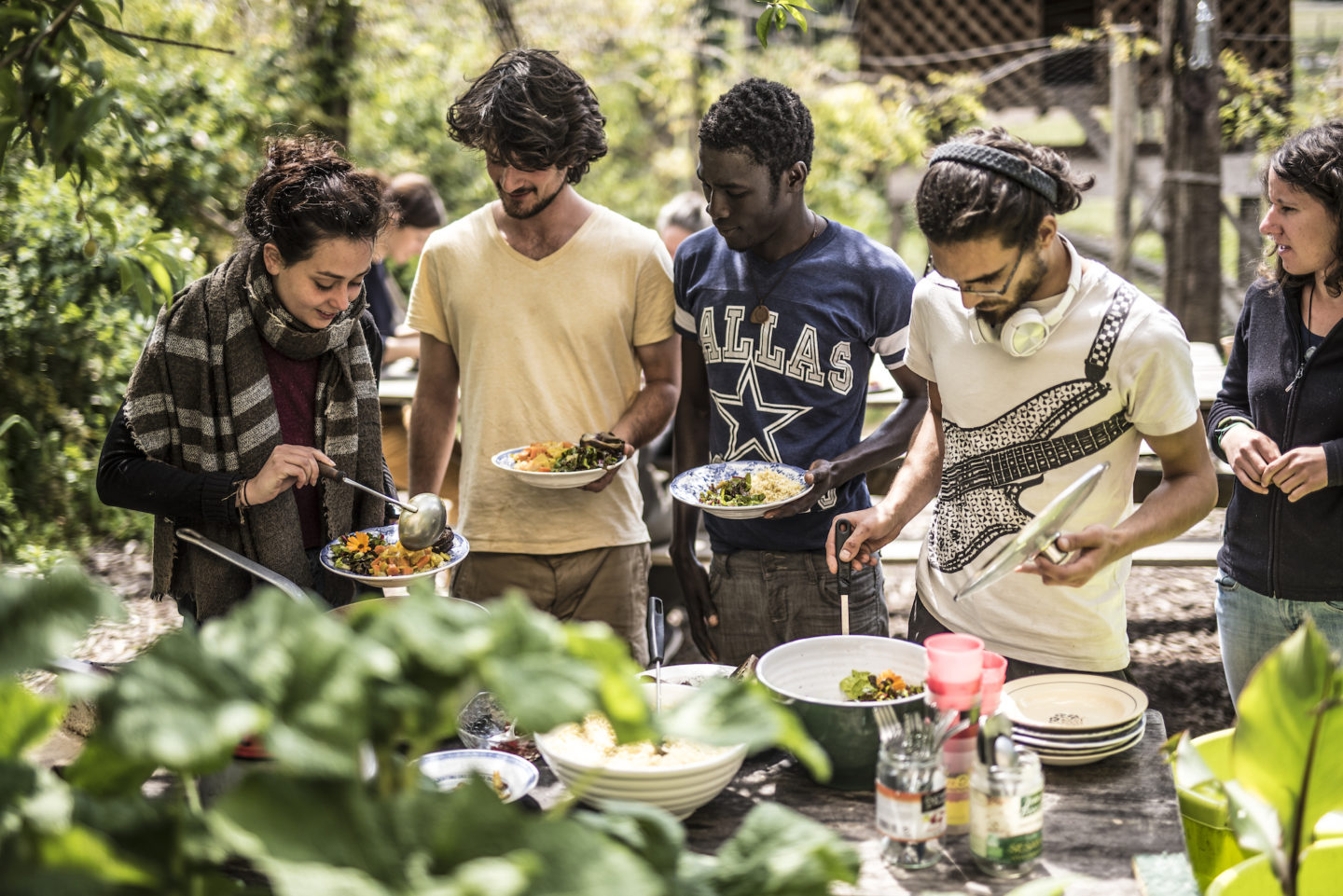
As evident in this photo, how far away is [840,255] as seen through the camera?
2.66 metres

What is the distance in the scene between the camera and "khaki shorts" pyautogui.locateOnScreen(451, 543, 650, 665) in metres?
2.86

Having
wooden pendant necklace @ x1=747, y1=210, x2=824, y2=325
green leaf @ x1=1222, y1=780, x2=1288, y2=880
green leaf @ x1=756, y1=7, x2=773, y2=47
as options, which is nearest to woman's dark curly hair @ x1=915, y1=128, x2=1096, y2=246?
green leaf @ x1=756, y1=7, x2=773, y2=47

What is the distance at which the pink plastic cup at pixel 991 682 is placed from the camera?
1.71m

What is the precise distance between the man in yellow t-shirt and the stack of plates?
1.14 m

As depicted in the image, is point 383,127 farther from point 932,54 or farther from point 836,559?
point 836,559

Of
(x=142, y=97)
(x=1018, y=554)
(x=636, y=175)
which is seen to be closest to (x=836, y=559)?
(x=1018, y=554)

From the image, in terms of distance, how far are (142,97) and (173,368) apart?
143 inches

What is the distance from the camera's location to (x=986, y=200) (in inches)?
77.2

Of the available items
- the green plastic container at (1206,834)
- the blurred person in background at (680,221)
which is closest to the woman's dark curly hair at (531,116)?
the green plastic container at (1206,834)

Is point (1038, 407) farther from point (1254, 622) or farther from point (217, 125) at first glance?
point (217, 125)

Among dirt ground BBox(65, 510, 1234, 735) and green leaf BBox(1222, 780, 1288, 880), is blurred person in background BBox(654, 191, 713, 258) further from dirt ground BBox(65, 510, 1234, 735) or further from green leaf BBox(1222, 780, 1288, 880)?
green leaf BBox(1222, 780, 1288, 880)

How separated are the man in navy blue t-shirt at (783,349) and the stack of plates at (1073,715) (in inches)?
28.7

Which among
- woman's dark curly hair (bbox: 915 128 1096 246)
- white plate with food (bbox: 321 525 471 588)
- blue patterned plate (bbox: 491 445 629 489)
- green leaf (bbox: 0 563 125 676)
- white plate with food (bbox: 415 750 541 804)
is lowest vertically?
white plate with food (bbox: 415 750 541 804)

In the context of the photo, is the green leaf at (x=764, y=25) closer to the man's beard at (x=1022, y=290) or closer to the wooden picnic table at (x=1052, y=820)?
the man's beard at (x=1022, y=290)
